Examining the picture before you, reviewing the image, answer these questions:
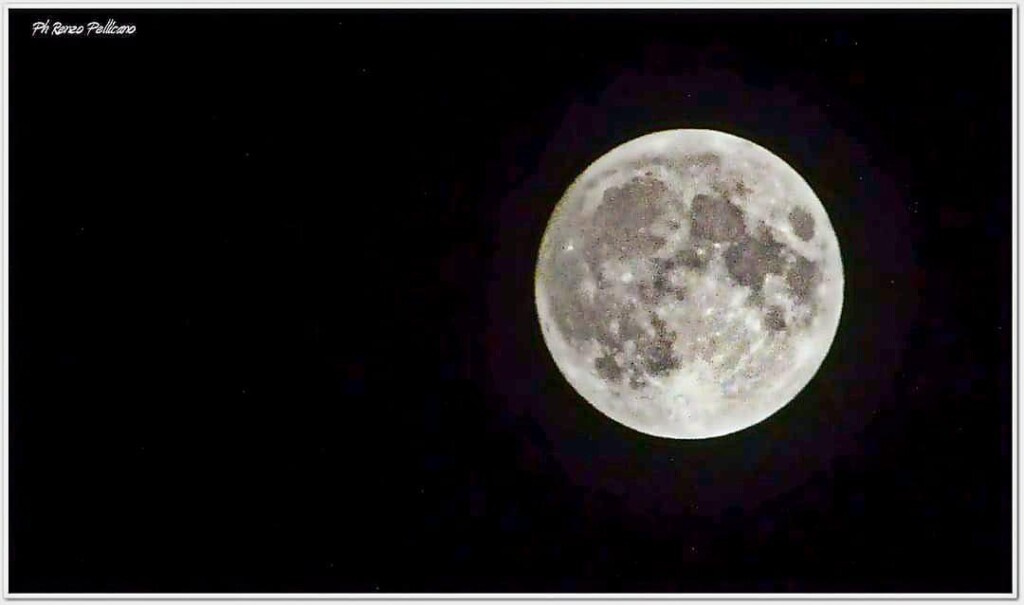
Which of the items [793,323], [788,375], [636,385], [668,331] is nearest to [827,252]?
[793,323]

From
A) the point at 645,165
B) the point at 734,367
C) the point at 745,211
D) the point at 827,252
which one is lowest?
the point at 734,367

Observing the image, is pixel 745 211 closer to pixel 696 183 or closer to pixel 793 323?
pixel 696 183

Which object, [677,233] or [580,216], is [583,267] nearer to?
[580,216]

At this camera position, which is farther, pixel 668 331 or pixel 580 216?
pixel 580 216

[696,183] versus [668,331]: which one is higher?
[696,183]

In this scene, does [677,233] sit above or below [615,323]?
above

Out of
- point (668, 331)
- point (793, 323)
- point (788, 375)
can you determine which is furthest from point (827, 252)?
point (668, 331)
